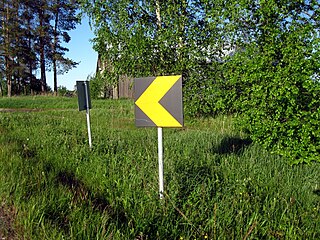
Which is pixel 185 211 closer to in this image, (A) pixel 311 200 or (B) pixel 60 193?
(B) pixel 60 193

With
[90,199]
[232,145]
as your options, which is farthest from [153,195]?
[232,145]

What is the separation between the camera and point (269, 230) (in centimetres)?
243

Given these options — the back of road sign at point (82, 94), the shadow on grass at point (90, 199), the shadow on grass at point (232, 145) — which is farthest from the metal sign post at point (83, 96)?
the shadow on grass at point (232, 145)

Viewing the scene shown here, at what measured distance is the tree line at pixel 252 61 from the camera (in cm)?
428

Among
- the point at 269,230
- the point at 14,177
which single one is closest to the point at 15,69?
the point at 14,177

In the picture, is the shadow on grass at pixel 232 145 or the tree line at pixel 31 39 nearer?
the shadow on grass at pixel 232 145

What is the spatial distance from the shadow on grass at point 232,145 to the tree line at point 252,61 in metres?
0.38

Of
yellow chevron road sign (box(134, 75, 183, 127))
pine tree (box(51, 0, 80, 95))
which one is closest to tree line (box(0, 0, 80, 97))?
pine tree (box(51, 0, 80, 95))

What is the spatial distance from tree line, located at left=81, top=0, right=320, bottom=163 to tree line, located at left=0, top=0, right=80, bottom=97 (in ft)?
92.9

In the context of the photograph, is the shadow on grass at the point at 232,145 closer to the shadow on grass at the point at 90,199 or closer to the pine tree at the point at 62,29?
the shadow on grass at the point at 90,199

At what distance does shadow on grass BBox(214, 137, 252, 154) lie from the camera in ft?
16.3

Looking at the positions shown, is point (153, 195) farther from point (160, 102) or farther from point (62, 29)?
point (62, 29)

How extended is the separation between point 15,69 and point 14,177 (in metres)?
34.3

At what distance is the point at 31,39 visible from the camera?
34.2 metres
